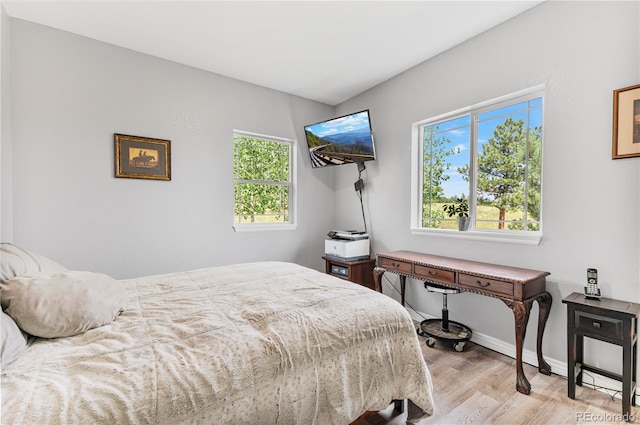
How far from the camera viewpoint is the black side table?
1.62 m

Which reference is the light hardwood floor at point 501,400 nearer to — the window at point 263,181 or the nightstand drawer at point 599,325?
the nightstand drawer at point 599,325

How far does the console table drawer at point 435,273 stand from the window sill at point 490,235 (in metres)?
0.52

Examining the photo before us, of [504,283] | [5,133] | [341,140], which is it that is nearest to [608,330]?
[504,283]

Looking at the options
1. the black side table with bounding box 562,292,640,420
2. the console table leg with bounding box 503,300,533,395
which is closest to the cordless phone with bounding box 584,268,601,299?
the black side table with bounding box 562,292,640,420

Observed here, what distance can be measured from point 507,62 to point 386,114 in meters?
1.30

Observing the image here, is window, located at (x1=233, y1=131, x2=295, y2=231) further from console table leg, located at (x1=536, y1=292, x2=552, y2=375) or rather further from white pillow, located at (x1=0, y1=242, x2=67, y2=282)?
console table leg, located at (x1=536, y1=292, x2=552, y2=375)

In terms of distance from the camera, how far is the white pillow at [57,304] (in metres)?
1.08

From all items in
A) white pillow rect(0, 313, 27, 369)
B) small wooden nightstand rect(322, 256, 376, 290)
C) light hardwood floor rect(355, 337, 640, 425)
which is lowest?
light hardwood floor rect(355, 337, 640, 425)

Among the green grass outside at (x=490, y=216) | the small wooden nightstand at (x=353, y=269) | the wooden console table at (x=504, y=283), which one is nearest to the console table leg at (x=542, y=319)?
the wooden console table at (x=504, y=283)

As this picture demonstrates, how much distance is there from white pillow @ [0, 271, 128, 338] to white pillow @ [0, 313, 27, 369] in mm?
49

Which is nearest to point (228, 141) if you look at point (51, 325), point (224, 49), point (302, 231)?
point (224, 49)

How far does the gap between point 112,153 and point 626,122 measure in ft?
12.8

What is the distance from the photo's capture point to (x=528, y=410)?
5.65 feet

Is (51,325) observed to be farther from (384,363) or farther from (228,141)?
(228,141)
